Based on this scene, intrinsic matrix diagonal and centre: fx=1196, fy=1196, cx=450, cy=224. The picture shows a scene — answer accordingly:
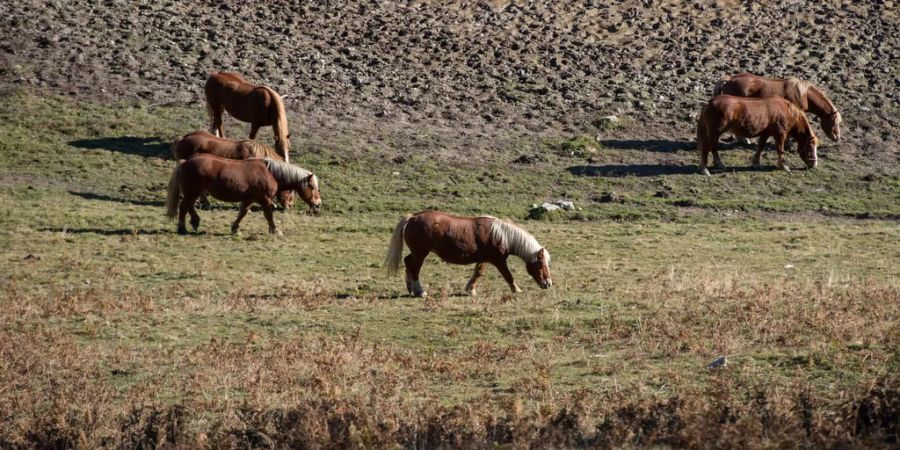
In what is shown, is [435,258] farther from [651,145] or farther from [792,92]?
[792,92]

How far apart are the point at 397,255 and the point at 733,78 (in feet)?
50.6

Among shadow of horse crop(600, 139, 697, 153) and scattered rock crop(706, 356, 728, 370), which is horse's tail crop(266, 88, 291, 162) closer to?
shadow of horse crop(600, 139, 697, 153)

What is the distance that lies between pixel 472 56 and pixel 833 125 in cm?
1022

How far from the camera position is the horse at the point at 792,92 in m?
29.5

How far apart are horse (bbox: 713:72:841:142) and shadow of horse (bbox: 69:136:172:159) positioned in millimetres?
13619

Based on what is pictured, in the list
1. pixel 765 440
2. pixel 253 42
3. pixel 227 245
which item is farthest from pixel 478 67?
pixel 765 440

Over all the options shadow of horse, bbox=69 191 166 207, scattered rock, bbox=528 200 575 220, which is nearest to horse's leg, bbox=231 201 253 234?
shadow of horse, bbox=69 191 166 207

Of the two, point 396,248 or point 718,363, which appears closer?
point 718,363

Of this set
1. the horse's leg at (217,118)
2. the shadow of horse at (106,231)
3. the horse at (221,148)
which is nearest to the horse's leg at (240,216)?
the shadow of horse at (106,231)

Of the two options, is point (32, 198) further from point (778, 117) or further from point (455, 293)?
point (778, 117)

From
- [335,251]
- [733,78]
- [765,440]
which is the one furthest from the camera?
[733,78]

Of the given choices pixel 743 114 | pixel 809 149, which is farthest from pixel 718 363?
pixel 809 149

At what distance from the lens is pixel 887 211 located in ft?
84.0

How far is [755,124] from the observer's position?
89.4 ft
